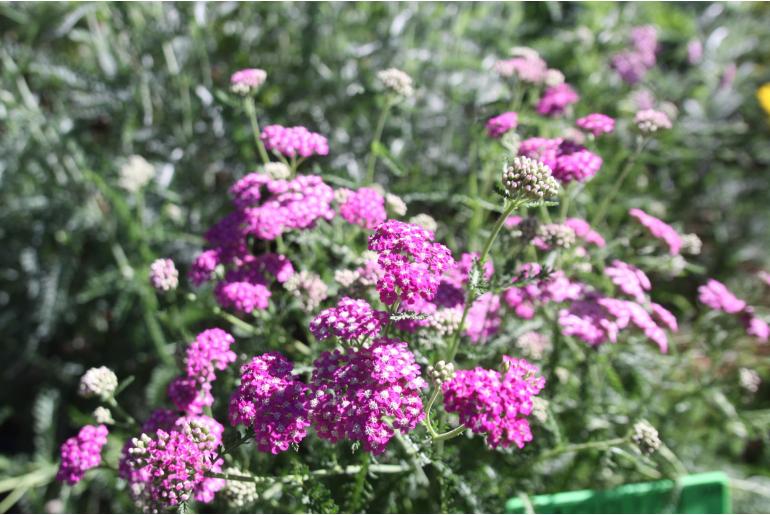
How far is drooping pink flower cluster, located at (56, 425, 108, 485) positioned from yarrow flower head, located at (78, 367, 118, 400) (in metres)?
0.07

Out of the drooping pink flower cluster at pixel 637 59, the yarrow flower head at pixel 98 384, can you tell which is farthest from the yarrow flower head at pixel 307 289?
the drooping pink flower cluster at pixel 637 59

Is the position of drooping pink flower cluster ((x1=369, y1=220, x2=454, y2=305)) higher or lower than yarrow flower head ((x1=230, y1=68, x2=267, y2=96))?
lower

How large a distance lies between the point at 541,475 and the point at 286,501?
0.71 m

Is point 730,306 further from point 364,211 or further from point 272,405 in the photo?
point 272,405

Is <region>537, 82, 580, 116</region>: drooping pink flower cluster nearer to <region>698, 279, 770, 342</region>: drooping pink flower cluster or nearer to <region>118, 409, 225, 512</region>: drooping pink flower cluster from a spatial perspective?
<region>698, 279, 770, 342</region>: drooping pink flower cluster

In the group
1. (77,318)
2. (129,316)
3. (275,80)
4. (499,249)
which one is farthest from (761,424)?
(77,318)

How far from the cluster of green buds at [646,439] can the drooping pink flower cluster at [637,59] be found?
5.60 ft

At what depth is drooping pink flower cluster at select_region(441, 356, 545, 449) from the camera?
43.6 inches

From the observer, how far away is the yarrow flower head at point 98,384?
53.6 inches

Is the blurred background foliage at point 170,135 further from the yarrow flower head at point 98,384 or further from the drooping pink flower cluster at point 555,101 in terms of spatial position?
the yarrow flower head at point 98,384

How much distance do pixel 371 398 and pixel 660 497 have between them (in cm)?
106

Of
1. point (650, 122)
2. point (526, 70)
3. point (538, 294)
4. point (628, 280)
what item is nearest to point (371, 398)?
point (538, 294)

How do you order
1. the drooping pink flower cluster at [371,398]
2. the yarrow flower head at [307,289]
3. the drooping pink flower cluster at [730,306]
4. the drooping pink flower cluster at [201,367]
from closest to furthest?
the drooping pink flower cluster at [371,398] < the drooping pink flower cluster at [201,367] < the yarrow flower head at [307,289] < the drooping pink flower cluster at [730,306]

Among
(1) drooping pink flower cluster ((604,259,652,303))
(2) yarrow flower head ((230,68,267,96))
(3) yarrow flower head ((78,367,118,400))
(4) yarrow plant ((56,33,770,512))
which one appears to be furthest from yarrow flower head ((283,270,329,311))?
(1) drooping pink flower cluster ((604,259,652,303))
